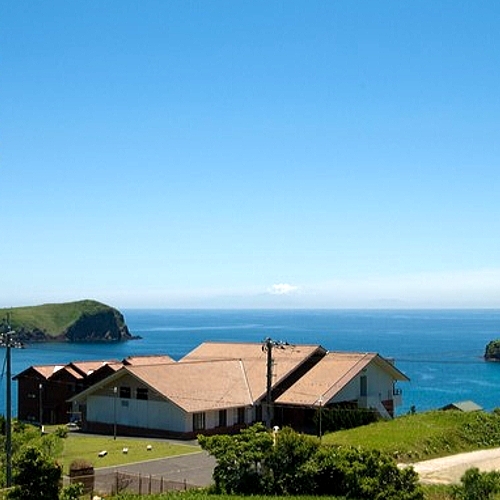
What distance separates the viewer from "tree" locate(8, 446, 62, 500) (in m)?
20.4

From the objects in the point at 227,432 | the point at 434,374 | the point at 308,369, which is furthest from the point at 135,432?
the point at 434,374

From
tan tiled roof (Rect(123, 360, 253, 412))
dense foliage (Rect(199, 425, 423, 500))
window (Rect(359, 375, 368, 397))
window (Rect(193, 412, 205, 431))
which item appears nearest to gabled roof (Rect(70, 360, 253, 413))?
tan tiled roof (Rect(123, 360, 253, 412))

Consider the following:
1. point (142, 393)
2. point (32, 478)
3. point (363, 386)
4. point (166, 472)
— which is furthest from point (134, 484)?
point (363, 386)

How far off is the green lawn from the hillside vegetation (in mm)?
7011

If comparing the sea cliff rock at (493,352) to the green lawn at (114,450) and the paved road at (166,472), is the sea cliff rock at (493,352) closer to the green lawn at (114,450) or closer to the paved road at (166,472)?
the green lawn at (114,450)

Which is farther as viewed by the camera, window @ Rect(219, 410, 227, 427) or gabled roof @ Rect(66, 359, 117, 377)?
gabled roof @ Rect(66, 359, 117, 377)

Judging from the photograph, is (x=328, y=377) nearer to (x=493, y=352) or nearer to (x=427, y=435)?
(x=427, y=435)

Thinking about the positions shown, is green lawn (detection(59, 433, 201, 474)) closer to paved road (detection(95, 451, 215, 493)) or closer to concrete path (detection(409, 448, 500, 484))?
paved road (detection(95, 451, 215, 493))

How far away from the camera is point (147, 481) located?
27.1 m

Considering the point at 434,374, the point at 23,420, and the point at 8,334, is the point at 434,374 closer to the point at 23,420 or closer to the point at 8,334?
the point at 23,420

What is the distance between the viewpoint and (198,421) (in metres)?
40.5

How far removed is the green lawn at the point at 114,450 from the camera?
108 feet

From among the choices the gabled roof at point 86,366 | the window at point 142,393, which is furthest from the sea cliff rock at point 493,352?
the window at point 142,393

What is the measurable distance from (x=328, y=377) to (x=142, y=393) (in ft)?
32.6
